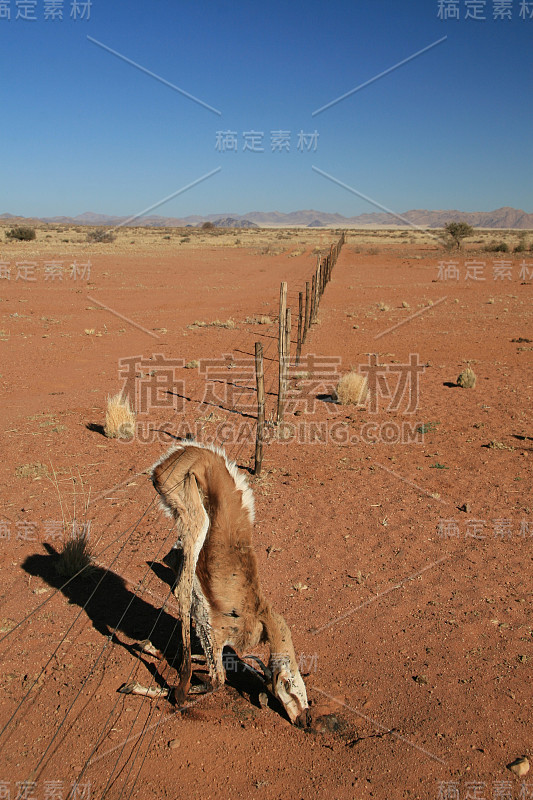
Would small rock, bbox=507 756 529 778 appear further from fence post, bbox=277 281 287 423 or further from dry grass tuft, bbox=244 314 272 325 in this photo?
dry grass tuft, bbox=244 314 272 325

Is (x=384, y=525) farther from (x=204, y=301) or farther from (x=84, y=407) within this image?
(x=204, y=301)

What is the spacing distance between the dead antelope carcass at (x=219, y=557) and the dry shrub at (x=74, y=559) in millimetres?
2060

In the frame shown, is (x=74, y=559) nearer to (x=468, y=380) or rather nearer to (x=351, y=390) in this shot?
(x=351, y=390)

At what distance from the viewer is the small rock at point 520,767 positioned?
3.14 metres

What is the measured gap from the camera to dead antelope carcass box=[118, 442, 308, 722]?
2992 mm

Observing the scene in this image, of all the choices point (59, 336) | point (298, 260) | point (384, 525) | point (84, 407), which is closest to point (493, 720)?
point (384, 525)

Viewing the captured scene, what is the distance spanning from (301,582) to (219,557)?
220cm

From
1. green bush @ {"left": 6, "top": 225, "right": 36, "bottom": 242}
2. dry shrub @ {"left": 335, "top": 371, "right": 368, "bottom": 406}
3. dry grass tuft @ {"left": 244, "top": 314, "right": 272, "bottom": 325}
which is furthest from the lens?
green bush @ {"left": 6, "top": 225, "right": 36, "bottom": 242}

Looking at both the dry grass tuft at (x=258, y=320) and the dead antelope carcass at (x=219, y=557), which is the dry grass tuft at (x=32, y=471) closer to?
the dead antelope carcass at (x=219, y=557)

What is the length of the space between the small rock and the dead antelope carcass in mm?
1337

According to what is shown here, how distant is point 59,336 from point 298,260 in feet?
101

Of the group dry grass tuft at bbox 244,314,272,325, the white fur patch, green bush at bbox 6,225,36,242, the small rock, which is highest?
green bush at bbox 6,225,36,242

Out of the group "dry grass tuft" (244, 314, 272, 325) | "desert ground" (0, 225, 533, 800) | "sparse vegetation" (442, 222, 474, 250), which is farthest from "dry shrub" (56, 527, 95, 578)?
"sparse vegetation" (442, 222, 474, 250)

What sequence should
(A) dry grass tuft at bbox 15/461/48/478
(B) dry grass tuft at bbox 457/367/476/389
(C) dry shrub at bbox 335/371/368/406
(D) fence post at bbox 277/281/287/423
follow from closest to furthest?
1. (A) dry grass tuft at bbox 15/461/48/478
2. (D) fence post at bbox 277/281/287/423
3. (C) dry shrub at bbox 335/371/368/406
4. (B) dry grass tuft at bbox 457/367/476/389
